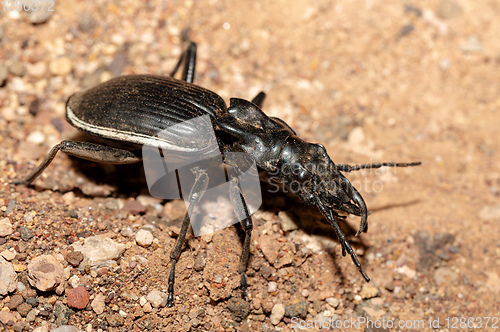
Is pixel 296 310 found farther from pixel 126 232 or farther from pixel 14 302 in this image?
pixel 14 302

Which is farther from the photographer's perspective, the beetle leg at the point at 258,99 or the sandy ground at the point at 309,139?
the beetle leg at the point at 258,99

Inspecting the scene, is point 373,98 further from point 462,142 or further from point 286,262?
point 286,262

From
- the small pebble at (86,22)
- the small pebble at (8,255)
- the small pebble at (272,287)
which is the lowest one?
the small pebble at (272,287)

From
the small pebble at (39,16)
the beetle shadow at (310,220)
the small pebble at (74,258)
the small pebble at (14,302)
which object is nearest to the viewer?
the small pebble at (14,302)

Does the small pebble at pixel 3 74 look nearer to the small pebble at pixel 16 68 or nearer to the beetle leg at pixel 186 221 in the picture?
the small pebble at pixel 16 68

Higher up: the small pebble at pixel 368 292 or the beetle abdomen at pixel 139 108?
the beetle abdomen at pixel 139 108

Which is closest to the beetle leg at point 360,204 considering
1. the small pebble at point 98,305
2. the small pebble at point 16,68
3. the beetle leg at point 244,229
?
the beetle leg at point 244,229

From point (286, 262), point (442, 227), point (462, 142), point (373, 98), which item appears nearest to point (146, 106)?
point (286, 262)
